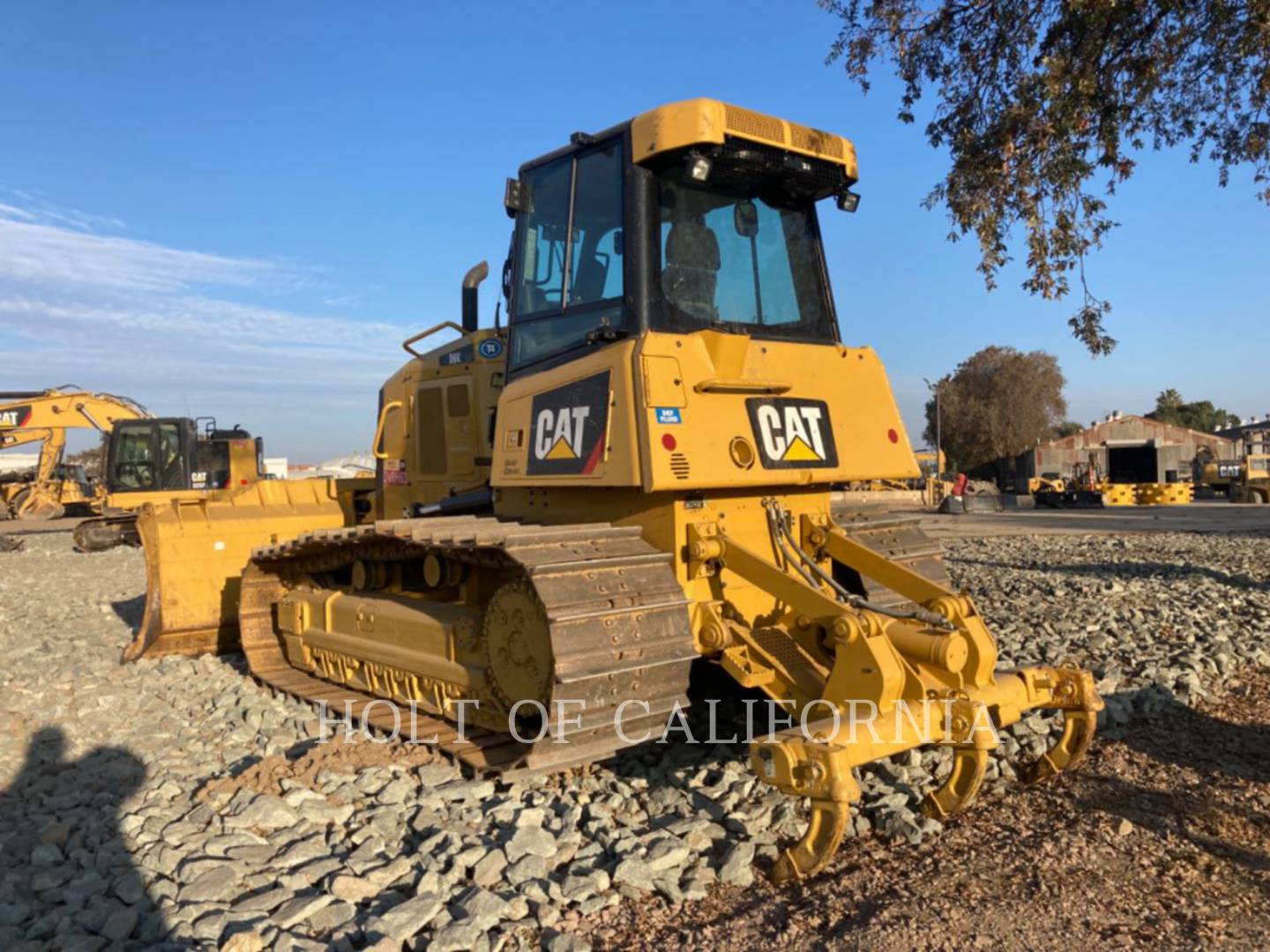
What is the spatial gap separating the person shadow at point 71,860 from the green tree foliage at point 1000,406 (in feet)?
186

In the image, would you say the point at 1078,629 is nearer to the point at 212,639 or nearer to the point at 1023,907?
the point at 1023,907

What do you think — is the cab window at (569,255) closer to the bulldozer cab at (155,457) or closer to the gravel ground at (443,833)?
the gravel ground at (443,833)

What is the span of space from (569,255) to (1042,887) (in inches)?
147

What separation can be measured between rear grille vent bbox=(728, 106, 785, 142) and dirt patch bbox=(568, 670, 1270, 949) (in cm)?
347

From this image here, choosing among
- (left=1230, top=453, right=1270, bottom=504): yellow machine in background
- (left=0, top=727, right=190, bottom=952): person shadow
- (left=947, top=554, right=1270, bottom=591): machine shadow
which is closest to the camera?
(left=0, top=727, right=190, bottom=952): person shadow

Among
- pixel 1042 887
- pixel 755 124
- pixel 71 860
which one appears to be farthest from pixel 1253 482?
pixel 71 860

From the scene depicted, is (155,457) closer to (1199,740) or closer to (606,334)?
(606,334)

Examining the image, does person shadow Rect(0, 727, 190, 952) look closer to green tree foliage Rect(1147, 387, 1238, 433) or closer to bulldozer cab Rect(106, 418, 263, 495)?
bulldozer cab Rect(106, 418, 263, 495)

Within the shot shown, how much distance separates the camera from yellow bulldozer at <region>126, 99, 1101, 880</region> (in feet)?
13.6

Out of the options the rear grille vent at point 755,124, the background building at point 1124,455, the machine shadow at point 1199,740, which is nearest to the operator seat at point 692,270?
the rear grille vent at point 755,124

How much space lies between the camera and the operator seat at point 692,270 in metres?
5.00

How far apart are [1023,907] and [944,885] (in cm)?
30

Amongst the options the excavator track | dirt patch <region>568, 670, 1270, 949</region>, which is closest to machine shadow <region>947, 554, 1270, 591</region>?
dirt patch <region>568, 670, 1270, 949</region>

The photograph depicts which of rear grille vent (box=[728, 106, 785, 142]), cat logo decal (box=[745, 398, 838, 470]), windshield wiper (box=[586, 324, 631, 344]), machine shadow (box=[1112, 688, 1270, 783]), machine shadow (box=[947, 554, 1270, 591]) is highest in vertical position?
rear grille vent (box=[728, 106, 785, 142])
